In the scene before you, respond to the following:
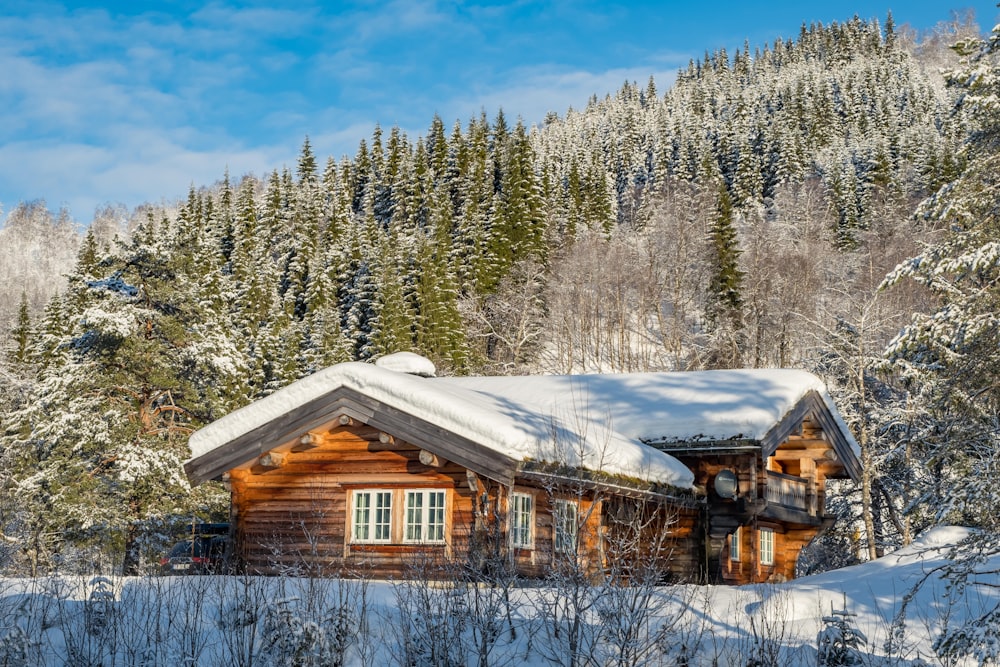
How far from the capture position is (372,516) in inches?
651

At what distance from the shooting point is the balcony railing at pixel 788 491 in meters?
21.1

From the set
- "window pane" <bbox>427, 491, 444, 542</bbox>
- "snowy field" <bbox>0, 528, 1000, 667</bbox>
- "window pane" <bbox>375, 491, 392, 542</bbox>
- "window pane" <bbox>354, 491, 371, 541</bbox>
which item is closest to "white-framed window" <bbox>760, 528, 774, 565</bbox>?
"window pane" <bbox>427, 491, 444, 542</bbox>

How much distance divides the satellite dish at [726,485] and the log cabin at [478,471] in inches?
0.9

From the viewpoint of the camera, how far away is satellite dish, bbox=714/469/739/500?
768 inches

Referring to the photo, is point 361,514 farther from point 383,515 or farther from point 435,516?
point 435,516

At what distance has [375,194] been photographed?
98500 millimetres

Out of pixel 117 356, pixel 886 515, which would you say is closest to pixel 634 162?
pixel 886 515

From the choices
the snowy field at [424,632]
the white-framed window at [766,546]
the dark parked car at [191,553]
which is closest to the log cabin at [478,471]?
the white-framed window at [766,546]

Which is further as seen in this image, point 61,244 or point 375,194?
point 61,244

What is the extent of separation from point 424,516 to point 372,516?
105 cm

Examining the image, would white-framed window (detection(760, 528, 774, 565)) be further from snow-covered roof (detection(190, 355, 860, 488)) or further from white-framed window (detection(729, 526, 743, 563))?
snow-covered roof (detection(190, 355, 860, 488))

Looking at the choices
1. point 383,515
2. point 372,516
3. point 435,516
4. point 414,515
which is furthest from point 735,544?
point 372,516

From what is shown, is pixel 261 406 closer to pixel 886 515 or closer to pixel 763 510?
pixel 763 510

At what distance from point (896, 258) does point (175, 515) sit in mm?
51797
